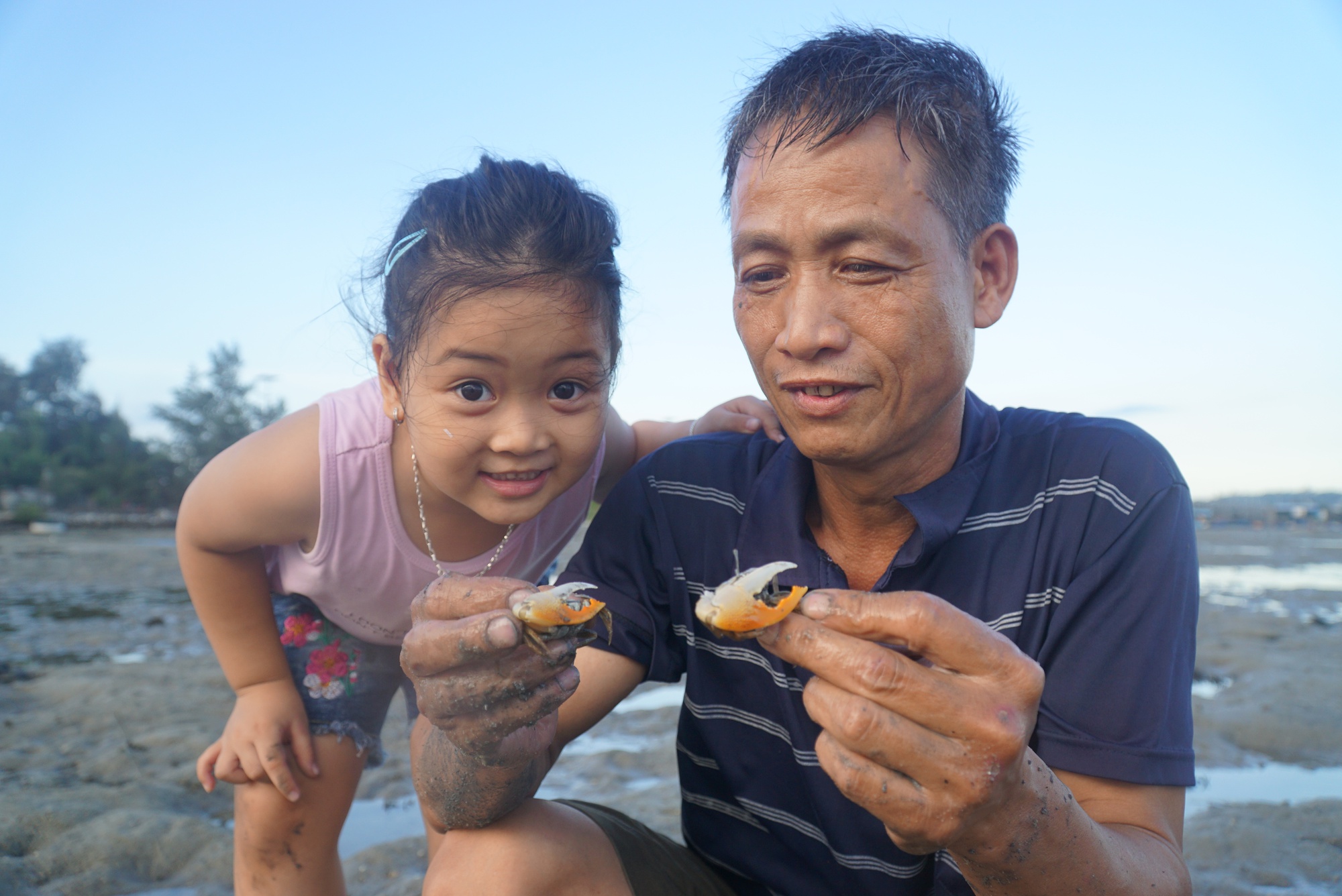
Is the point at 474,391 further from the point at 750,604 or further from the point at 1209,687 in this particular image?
the point at 1209,687

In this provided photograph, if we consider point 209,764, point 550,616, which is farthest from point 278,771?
point 550,616

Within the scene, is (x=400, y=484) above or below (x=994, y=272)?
below

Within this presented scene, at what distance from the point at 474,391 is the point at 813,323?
3.36 feet

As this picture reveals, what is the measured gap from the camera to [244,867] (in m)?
2.63

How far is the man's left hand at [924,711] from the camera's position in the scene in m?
1.23

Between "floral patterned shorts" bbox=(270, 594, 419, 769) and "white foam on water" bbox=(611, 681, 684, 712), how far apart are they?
7.02ft

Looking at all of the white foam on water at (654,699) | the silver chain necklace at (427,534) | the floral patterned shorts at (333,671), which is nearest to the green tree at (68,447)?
the white foam on water at (654,699)

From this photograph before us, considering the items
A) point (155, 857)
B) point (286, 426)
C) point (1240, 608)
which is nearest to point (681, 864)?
point (286, 426)

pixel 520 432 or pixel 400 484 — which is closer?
pixel 520 432

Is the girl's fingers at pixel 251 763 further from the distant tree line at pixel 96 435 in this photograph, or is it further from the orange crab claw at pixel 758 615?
the distant tree line at pixel 96 435

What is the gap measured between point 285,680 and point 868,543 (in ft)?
7.21

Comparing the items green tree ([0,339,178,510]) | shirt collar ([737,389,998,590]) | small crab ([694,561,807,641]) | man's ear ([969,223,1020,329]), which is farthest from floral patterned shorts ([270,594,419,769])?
green tree ([0,339,178,510])

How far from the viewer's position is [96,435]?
80.9 feet

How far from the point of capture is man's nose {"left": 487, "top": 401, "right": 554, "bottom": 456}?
2.18 metres
